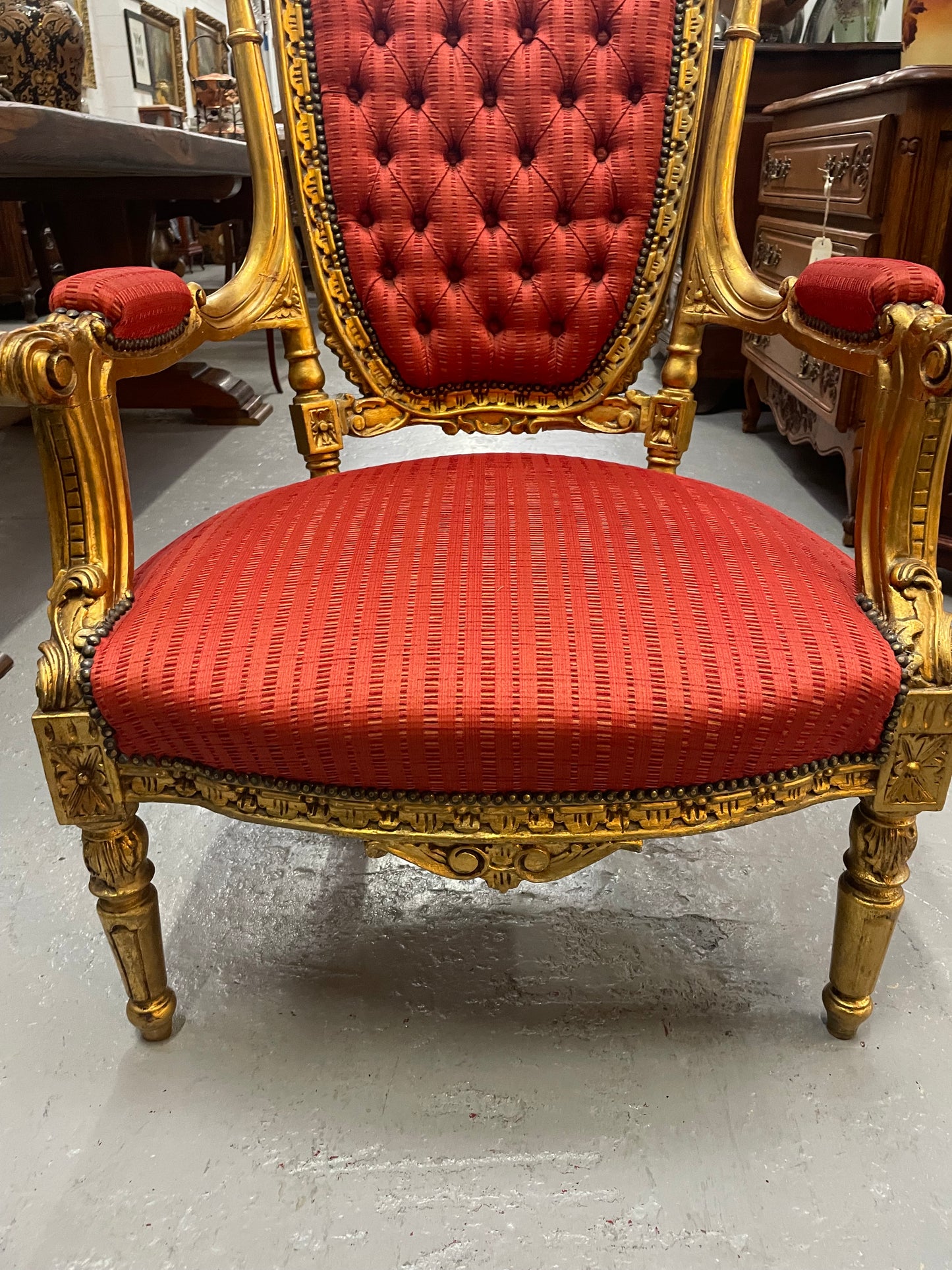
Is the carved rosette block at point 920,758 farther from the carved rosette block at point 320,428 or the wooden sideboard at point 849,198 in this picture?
the wooden sideboard at point 849,198

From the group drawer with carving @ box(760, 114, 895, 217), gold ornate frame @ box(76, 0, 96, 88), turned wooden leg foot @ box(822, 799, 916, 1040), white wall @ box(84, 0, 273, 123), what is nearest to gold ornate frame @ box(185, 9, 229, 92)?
white wall @ box(84, 0, 273, 123)

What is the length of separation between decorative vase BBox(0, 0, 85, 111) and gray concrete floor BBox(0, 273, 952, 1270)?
6.30 feet

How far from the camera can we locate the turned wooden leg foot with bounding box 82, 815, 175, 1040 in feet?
2.84

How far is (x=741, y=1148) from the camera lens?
2.87 ft

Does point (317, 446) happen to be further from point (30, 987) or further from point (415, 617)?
point (30, 987)

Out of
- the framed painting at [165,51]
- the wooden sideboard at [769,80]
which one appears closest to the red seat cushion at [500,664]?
the wooden sideboard at [769,80]

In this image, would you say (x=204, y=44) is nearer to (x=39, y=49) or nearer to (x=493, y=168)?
(x=39, y=49)

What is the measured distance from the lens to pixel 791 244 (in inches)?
98.8

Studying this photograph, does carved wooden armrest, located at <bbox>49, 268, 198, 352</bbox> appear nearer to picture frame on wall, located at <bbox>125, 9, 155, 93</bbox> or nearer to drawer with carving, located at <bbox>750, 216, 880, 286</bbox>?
drawer with carving, located at <bbox>750, 216, 880, 286</bbox>

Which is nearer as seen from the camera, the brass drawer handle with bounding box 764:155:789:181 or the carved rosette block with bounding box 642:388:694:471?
the carved rosette block with bounding box 642:388:694:471

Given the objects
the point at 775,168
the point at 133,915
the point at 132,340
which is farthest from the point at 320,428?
the point at 775,168

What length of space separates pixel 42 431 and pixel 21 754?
941 mm

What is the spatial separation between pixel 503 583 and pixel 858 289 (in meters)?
0.42

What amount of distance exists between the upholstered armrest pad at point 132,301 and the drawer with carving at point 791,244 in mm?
1509
